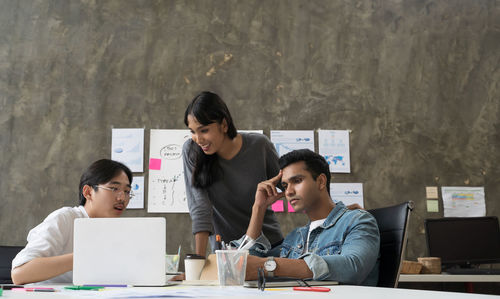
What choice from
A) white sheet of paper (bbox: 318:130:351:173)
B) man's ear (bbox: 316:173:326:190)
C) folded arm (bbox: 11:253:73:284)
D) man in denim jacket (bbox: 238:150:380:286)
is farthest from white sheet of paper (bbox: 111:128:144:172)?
folded arm (bbox: 11:253:73:284)

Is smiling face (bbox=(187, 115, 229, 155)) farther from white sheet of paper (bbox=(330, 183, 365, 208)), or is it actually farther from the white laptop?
white sheet of paper (bbox=(330, 183, 365, 208))

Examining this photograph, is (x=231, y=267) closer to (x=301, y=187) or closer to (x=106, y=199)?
(x=301, y=187)

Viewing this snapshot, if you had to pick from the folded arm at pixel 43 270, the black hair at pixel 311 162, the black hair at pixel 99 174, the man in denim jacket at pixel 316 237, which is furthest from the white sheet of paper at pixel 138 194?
the folded arm at pixel 43 270

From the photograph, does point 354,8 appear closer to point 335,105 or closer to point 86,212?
point 335,105

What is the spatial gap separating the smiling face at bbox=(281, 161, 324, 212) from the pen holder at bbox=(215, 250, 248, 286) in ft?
2.31

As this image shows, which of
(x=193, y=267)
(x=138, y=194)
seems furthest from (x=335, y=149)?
(x=193, y=267)

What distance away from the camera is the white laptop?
1236mm

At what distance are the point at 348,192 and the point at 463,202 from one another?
0.82 m

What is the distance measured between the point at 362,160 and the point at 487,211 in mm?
951

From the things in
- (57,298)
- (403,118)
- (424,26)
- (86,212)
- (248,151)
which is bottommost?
(57,298)

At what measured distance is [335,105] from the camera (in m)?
3.64

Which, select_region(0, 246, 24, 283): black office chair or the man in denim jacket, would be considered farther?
select_region(0, 246, 24, 283): black office chair

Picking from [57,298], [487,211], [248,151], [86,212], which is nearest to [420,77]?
[487,211]

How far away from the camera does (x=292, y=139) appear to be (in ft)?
11.6
